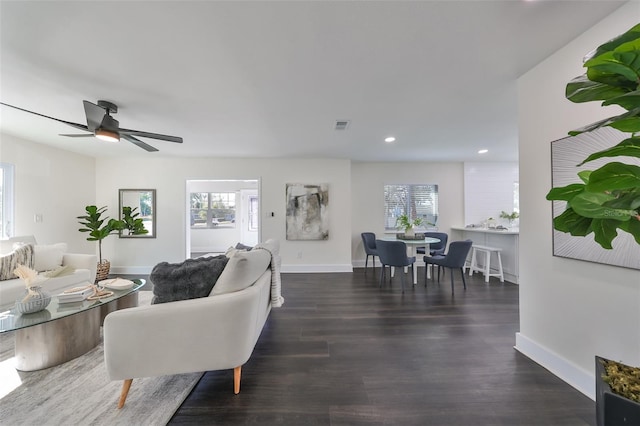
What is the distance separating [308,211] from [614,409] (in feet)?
14.5

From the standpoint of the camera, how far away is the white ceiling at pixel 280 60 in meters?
1.40

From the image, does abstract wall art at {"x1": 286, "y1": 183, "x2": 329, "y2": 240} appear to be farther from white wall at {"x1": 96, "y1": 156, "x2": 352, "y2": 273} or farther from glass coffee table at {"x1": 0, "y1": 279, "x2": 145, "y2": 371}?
glass coffee table at {"x1": 0, "y1": 279, "x2": 145, "y2": 371}

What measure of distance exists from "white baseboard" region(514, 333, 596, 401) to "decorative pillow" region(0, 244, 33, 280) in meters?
5.31

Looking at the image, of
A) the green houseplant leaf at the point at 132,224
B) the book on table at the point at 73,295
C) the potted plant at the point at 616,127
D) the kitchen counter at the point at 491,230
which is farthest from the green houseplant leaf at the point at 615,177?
the green houseplant leaf at the point at 132,224

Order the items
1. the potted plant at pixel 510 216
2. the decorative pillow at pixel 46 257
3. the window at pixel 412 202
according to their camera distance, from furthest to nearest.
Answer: the window at pixel 412 202 < the potted plant at pixel 510 216 < the decorative pillow at pixel 46 257

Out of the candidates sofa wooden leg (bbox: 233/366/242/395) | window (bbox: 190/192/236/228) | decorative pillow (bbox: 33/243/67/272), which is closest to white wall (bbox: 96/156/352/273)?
decorative pillow (bbox: 33/243/67/272)

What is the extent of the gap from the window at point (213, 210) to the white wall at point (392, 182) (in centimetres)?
424

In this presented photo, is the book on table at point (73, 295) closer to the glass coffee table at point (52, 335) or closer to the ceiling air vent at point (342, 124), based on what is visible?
the glass coffee table at point (52, 335)

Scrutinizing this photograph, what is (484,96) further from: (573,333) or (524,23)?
(573,333)

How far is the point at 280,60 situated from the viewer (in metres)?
1.81

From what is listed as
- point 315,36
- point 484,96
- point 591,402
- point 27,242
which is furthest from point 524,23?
point 27,242

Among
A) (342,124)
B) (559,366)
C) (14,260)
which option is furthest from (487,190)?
(14,260)

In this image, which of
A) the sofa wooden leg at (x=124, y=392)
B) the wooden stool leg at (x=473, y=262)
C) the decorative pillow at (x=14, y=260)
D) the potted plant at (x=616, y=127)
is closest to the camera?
the potted plant at (x=616, y=127)

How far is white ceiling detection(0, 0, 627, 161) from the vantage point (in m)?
1.40
